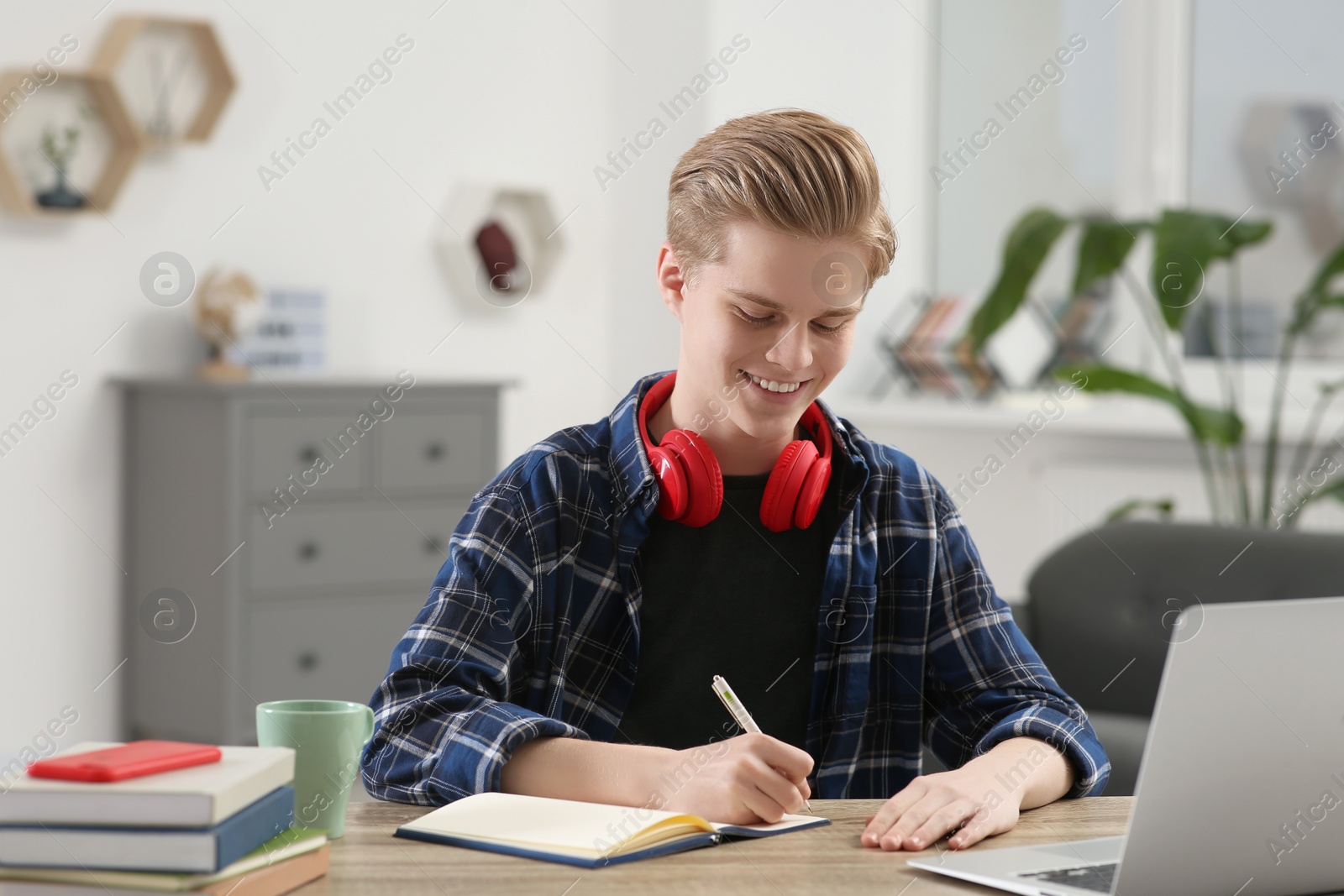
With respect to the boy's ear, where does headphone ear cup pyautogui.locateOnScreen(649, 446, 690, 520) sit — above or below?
below

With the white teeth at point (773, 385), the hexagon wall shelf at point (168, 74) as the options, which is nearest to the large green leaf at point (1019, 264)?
the white teeth at point (773, 385)

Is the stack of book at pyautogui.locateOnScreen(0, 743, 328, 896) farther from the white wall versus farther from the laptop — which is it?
the white wall

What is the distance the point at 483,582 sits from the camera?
1.38m

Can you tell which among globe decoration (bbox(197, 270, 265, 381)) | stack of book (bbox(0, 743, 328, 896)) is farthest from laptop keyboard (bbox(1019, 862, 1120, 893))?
globe decoration (bbox(197, 270, 265, 381))

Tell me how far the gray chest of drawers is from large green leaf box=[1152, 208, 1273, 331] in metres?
1.76

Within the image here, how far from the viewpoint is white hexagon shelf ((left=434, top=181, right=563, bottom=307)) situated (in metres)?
4.30

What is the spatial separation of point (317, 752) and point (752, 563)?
1.94 ft

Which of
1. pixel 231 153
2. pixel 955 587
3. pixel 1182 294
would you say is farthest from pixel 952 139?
pixel 955 587

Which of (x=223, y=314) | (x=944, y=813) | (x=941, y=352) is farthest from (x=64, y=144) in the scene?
(x=944, y=813)

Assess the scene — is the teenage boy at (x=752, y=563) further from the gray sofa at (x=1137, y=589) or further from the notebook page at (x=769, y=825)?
the gray sofa at (x=1137, y=589)

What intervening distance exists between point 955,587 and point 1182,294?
169 centimetres

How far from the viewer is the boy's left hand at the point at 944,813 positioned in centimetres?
110

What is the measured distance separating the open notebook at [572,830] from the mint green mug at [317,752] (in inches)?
2.4

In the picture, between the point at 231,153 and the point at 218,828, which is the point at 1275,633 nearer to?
the point at 218,828
